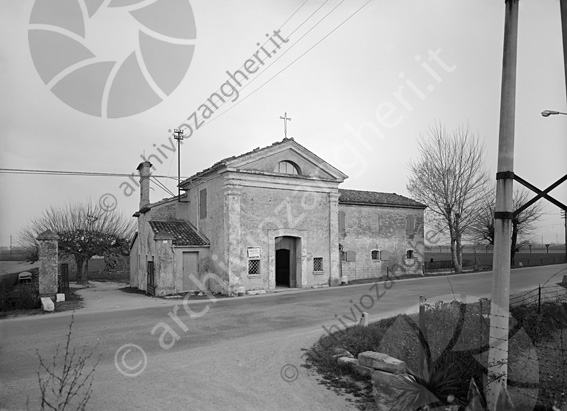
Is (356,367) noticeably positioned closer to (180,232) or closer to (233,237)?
(233,237)

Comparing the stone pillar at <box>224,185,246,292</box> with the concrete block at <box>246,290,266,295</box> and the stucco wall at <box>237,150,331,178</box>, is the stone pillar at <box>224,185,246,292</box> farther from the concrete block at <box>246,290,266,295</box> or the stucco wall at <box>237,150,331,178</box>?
the stucco wall at <box>237,150,331,178</box>

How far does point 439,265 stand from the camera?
102ft

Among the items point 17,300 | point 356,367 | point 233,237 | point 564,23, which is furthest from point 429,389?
point 17,300

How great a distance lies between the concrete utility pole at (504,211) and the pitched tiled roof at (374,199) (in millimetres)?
20075

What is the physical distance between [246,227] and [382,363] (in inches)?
505

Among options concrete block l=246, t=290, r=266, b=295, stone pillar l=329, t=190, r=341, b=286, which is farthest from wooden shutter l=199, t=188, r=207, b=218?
stone pillar l=329, t=190, r=341, b=286

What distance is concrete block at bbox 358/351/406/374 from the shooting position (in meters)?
5.49

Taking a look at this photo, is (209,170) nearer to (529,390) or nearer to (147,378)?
(147,378)

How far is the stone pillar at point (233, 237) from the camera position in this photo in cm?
1742

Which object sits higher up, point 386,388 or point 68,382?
point 386,388

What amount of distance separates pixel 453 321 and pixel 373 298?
6.97 meters

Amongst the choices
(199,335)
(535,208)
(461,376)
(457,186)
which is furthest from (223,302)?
(535,208)

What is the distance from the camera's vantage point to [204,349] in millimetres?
8203

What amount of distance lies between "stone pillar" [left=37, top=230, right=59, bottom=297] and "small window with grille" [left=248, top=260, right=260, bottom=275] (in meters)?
7.99
